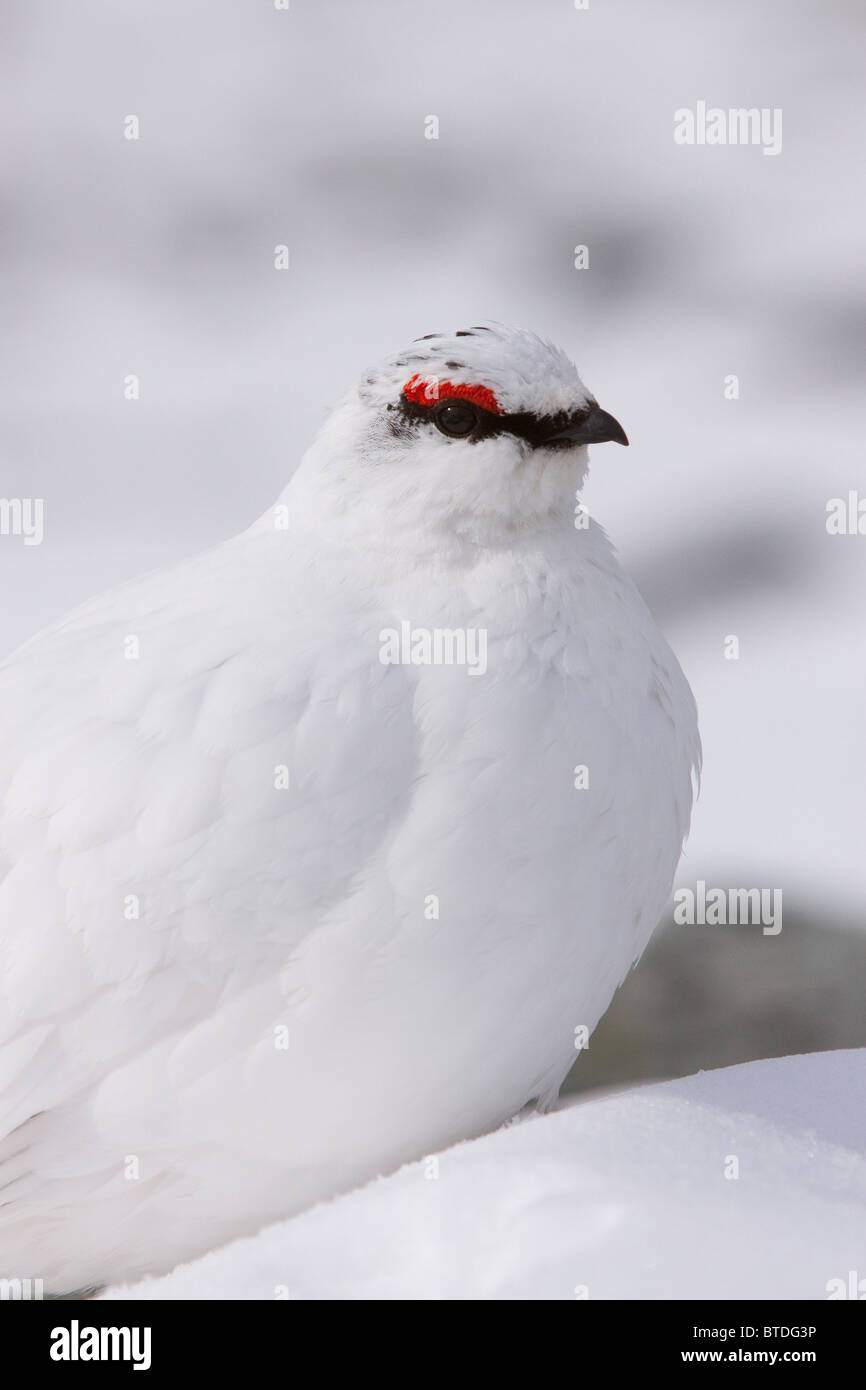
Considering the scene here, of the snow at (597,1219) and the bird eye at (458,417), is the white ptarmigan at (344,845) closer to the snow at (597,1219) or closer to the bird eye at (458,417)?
Result: the bird eye at (458,417)

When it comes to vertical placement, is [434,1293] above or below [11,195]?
below

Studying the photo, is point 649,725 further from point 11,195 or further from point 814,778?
point 11,195

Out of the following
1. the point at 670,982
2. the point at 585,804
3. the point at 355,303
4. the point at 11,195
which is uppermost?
the point at 11,195

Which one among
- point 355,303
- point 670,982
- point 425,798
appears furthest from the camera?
point 355,303

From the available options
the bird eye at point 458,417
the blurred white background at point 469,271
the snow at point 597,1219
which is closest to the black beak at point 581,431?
the bird eye at point 458,417

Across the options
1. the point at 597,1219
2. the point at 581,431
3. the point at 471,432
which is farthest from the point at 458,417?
the point at 597,1219
